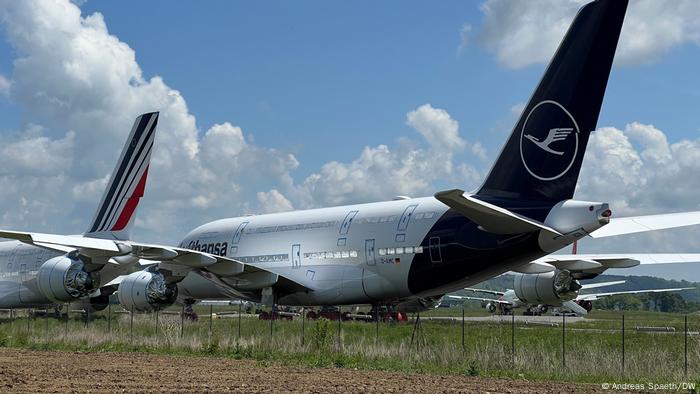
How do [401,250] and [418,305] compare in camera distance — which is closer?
[401,250]

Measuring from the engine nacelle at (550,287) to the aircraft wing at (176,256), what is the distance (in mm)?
6494

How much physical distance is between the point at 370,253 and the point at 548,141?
21.4ft

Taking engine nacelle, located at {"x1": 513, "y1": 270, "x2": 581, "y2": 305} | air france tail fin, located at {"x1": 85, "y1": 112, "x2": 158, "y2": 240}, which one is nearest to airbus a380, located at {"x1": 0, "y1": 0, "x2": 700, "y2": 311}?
engine nacelle, located at {"x1": 513, "y1": 270, "x2": 581, "y2": 305}

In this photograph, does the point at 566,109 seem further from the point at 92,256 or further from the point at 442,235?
the point at 92,256

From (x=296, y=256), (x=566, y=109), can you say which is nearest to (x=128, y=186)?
(x=296, y=256)

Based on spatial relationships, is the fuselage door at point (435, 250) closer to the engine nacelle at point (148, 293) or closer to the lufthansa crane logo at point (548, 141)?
the lufthansa crane logo at point (548, 141)

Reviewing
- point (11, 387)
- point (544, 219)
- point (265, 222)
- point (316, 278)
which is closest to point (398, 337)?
point (316, 278)

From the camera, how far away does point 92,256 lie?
80.8 ft

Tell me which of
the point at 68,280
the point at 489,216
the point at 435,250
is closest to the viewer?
the point at 489,216

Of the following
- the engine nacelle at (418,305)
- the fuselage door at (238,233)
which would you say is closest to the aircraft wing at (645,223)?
the engine nacelle at (418,305)

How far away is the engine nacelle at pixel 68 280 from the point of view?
84.7 ft

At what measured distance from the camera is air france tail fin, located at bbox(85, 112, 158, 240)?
28641mm

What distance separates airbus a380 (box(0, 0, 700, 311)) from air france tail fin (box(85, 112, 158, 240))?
197 cm

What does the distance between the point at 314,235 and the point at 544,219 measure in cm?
889
